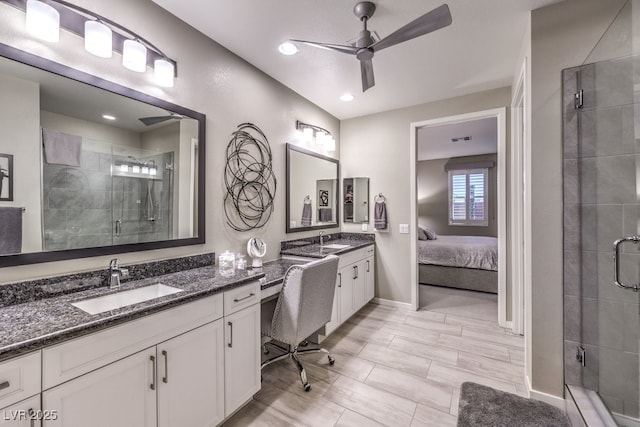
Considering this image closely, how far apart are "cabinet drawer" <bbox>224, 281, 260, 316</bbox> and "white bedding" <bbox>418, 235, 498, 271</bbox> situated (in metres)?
3.50

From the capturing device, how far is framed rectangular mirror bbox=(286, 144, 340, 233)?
3.13 m

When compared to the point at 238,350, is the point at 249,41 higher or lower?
higher

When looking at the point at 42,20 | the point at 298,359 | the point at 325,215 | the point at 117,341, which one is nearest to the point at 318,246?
the point at 325,215

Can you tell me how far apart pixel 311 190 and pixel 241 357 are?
2.15 meters

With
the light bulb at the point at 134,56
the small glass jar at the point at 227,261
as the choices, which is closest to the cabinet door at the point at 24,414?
the small glass jar at the point at 227,261

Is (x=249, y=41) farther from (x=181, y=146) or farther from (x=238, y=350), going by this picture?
(x=238, y=350)

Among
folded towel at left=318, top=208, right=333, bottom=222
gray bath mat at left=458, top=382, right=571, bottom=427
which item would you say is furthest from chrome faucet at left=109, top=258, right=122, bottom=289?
folded towel at left=318, top=208, right=333, bottom=222

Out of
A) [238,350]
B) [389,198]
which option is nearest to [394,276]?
[389,198]

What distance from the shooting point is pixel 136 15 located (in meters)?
1.75

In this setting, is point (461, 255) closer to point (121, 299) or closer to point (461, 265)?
point (461, 265)

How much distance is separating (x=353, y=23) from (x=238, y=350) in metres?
2.37

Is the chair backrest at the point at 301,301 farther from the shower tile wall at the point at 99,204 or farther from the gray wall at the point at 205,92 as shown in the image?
the shower tile wall at the point at 99,204

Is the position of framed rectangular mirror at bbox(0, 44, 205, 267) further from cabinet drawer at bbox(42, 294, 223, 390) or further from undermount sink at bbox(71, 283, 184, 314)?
cabinet drawer at bbox(42, 294, 223, 390)

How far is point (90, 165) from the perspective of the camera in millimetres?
1556
